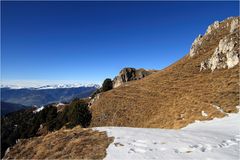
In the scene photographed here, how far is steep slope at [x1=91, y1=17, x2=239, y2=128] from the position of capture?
40250mm

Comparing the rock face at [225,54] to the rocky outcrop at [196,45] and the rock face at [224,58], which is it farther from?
the rocky outcrop at [196,45]

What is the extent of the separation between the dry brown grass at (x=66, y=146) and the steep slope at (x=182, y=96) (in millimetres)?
19780

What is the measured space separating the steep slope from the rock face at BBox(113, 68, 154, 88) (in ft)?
230

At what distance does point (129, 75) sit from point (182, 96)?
110976 mm

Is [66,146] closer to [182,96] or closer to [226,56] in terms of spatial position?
[182,96]

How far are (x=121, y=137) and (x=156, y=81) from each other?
2442 inches

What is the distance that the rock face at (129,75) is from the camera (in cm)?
15582

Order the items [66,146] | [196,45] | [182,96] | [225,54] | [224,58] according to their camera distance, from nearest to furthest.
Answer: [66,146]
[182,96]
[224,58]
[225,54]
[196,45]

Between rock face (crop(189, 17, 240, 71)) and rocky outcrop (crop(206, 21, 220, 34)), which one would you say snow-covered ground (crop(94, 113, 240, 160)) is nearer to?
rock face (crop(189, 17, 240, 71))

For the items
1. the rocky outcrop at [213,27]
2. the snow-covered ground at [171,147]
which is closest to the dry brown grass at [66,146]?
the snow-covered ground at [171,147]

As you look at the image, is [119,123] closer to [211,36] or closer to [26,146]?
[26,146]

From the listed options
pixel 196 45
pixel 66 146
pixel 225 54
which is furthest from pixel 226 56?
pixel 66 146

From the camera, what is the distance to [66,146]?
16.3 m

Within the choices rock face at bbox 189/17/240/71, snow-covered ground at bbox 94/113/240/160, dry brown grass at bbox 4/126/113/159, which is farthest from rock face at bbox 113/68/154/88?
snow-covered ground at bbox 94/113/240/160
